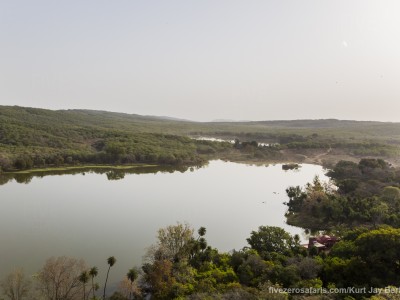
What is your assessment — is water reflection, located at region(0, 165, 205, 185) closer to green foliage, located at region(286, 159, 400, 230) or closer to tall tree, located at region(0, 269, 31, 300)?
green foliage, located at region(286, 159, 400, 230)

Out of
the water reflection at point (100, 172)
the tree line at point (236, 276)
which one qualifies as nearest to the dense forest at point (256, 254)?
the tree line at point (236, 276)

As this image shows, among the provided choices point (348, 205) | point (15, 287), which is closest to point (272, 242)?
point (348, 205)

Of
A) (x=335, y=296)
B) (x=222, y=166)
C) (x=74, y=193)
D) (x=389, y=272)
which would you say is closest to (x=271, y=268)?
(x=335, y=296)

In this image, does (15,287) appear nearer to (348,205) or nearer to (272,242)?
(272,242)

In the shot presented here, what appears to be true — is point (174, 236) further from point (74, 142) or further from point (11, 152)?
point (74, 142)

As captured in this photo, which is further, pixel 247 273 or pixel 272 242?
pixel 272 242

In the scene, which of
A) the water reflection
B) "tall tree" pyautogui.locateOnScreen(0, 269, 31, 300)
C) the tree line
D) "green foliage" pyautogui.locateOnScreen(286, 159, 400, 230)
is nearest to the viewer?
the tree line

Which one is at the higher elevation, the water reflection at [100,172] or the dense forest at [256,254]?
the dense forest at [256,254]

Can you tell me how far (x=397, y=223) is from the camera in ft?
159

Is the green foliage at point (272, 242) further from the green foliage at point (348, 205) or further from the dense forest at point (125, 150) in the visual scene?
the dense forest at point (125, 150)

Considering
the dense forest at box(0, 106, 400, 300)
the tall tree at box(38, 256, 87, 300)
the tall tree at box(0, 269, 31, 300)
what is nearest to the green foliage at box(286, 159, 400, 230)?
the dense forest at box(0, 106, 400, 300)

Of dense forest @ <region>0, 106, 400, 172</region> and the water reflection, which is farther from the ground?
dense forest @ <region>0, 106, 400, 172</region>

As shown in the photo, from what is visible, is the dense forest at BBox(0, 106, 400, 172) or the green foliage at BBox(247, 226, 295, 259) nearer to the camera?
the green foliage at BBox(247, 226, 295, 259)

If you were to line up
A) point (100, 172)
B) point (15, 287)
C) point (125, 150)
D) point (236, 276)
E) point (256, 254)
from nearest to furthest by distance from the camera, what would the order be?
point (15, 287), point (236, 276), point (256, 254), point (100, 172), point (125, 150)
